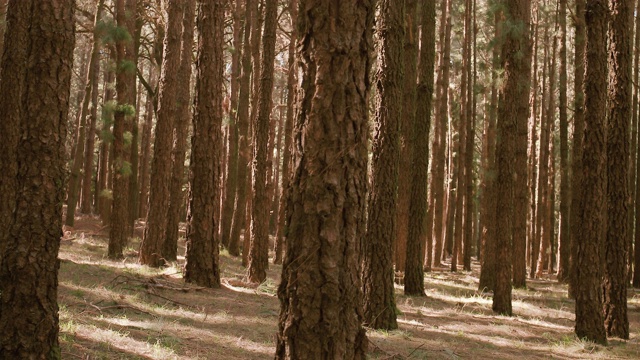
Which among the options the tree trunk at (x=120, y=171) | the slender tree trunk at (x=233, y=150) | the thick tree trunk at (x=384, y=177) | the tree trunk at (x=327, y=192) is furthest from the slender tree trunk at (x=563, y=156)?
the tree trunk at (x=327, y=192)

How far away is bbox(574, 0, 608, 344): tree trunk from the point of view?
9305 mm

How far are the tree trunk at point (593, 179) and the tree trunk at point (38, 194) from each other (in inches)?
290

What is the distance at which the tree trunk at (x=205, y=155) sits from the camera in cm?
1095

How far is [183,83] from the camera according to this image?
50.3ft

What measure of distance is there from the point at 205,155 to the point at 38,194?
5931mm

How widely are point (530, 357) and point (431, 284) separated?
8.42 metres

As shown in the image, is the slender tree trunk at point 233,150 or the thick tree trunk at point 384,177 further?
the slender tree trunk at point 233,150

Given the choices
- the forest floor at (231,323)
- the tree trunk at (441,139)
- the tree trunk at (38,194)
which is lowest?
the forest floor at (231,323)

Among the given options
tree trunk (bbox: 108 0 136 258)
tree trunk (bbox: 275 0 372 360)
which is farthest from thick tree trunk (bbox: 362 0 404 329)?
tree trunk (bbox: 108 0 136 258)

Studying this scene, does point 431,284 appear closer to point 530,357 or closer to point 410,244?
point 410,244

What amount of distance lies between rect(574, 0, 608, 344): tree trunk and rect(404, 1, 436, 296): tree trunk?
424 cm

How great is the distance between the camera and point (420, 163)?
1398 cm

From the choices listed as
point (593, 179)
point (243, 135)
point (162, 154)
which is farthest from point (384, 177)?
point (243, 135)

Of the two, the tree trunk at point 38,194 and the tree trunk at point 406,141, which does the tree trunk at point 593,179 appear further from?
the tree trunk at point 38,194
